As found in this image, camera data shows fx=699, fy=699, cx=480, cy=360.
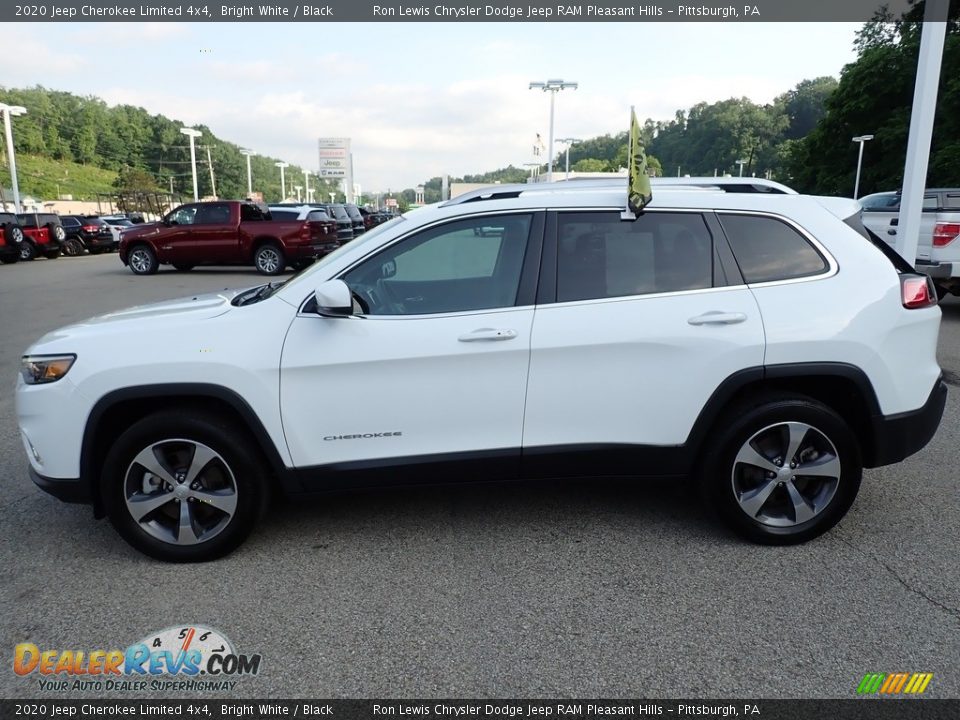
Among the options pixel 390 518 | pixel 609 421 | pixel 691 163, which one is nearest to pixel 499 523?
pixel 390 518

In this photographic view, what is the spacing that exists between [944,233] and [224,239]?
16.2 m

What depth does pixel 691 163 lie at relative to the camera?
134 m

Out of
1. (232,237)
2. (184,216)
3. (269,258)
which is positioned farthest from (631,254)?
(184,216)

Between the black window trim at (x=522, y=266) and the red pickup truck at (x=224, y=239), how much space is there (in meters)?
16.0

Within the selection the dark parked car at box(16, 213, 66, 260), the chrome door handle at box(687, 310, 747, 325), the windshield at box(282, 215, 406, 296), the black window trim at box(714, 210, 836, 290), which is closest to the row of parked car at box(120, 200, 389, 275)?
the dark parked car at box(16, 213, 66, 260)

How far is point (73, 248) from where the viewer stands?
97.2 ft

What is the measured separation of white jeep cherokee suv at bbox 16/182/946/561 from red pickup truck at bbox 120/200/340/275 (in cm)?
1580

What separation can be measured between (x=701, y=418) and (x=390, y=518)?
5.68 ft

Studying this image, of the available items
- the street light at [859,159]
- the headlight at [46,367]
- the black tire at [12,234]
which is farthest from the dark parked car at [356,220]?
the street light at [859,159]

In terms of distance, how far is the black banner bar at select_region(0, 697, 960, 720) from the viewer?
2346 millimetres

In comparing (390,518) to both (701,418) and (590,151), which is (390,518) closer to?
(701,418)

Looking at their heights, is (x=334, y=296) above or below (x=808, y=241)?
below

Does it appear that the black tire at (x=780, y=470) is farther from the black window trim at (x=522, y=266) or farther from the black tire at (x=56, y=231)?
the black tire at (x=56, y=231)

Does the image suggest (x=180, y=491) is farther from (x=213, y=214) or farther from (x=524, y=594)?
(x=213, y=214)
